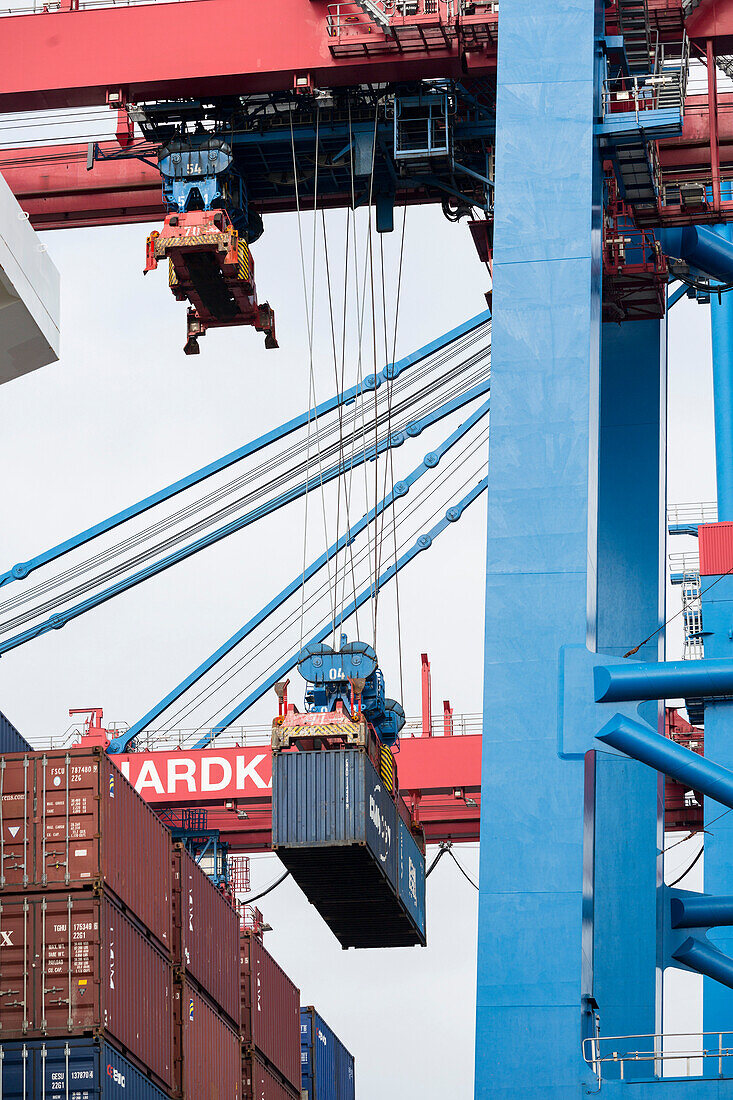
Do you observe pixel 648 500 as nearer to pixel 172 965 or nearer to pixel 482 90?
pixel 482 90

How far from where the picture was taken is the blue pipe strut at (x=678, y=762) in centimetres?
1681

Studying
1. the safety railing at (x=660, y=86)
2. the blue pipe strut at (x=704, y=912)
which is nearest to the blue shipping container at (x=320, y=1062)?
the blue pipe strut at (x=704, y=912)

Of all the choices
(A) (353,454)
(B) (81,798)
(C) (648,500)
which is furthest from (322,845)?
(A) (353,454)

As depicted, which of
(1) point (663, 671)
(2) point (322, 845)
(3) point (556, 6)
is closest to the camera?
(1) point (663, 671)

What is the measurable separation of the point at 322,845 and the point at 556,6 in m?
11.3

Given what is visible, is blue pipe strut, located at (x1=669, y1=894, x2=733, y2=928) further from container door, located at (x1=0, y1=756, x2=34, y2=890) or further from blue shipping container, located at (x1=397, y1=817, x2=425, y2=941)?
container door, located at (x1=0, y1=756, x2=34, y2=890)

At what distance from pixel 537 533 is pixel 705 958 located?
659 centimetres

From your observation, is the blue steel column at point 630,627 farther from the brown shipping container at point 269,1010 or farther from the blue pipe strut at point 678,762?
the brown shipping container at point 269,1010

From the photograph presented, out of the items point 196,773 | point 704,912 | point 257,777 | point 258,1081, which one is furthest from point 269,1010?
point 704,912

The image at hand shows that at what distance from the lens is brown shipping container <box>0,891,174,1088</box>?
22438 mm

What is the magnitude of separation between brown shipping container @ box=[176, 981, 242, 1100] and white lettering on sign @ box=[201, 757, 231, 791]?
817cm

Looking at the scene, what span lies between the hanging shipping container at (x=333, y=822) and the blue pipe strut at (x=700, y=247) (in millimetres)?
7527

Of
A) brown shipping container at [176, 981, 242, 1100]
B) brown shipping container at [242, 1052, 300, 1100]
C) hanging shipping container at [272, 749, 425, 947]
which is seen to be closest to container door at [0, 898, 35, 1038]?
hanging shipping container at [272, 749, 425, 947]

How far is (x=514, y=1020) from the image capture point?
1538 centimetres
